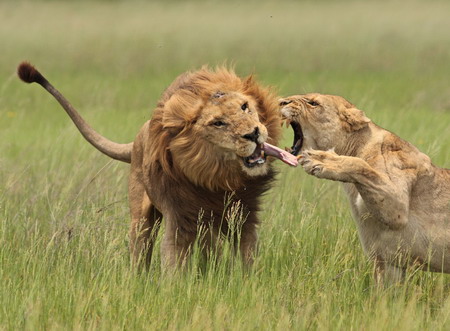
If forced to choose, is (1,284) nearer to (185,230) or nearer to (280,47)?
(185,230)

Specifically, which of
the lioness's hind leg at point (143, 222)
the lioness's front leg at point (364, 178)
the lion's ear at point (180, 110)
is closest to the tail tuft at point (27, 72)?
the lioness's hind leg at point (143, 222)

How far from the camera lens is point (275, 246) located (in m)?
5.20

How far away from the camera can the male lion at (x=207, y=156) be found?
469 cm

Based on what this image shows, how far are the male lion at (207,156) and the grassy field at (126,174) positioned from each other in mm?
223

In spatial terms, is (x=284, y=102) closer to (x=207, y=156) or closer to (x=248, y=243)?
(x=207, y=156)

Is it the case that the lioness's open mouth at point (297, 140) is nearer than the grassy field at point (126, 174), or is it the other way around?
the grassy field at point (126, 174)

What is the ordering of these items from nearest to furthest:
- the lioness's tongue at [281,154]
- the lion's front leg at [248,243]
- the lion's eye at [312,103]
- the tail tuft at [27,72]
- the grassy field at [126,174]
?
1. the grassy field at [126,174]
2. the lioness's tongue at [281,154]
3. the lion's eye at [312,103]
4. the lion's front leg at [248,243]
5. the tail tuft at [27,72]

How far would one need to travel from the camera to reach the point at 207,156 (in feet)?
15.7

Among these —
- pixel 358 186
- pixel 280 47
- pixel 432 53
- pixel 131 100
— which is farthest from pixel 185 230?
pixel 280 47

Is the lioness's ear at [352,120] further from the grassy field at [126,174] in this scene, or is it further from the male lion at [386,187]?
the grassy field at [126,174]

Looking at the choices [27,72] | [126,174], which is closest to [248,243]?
[27,72]

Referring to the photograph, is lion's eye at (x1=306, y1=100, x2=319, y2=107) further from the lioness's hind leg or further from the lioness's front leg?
the lioness's hind leg

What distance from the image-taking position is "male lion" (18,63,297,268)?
4691 mm

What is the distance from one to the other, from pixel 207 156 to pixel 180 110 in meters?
0.28
